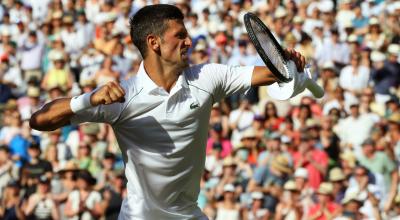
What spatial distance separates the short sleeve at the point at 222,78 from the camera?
20.5 ft

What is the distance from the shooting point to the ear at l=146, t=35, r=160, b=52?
6223 millimetres

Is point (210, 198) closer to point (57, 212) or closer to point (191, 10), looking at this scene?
point (57, 212)

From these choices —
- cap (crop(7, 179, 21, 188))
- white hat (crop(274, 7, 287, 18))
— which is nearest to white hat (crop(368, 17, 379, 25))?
white hat (crop(274, 7, 287, 18))

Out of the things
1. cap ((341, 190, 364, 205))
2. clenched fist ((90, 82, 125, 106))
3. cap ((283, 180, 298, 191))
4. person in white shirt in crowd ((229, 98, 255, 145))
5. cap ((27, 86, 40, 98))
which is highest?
clenched fist ((90, 82, 125, 106))

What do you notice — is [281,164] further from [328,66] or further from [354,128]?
[328,66]

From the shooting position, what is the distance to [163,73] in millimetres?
6211

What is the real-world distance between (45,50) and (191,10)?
2525 mm

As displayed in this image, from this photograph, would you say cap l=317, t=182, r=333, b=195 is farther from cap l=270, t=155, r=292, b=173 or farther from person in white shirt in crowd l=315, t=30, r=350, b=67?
person in white shirt in crowd l=315, t=30, r=350, b=67

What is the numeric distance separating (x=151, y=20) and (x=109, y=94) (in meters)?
0.91

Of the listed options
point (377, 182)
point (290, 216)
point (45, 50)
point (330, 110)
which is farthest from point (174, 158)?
point (45, 50)

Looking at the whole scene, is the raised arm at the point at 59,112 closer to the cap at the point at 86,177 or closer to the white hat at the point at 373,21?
the cap at the point at 86,177

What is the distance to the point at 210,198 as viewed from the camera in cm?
1320

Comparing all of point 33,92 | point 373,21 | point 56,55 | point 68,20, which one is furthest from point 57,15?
point 373,21

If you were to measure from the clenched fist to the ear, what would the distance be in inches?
30.6
